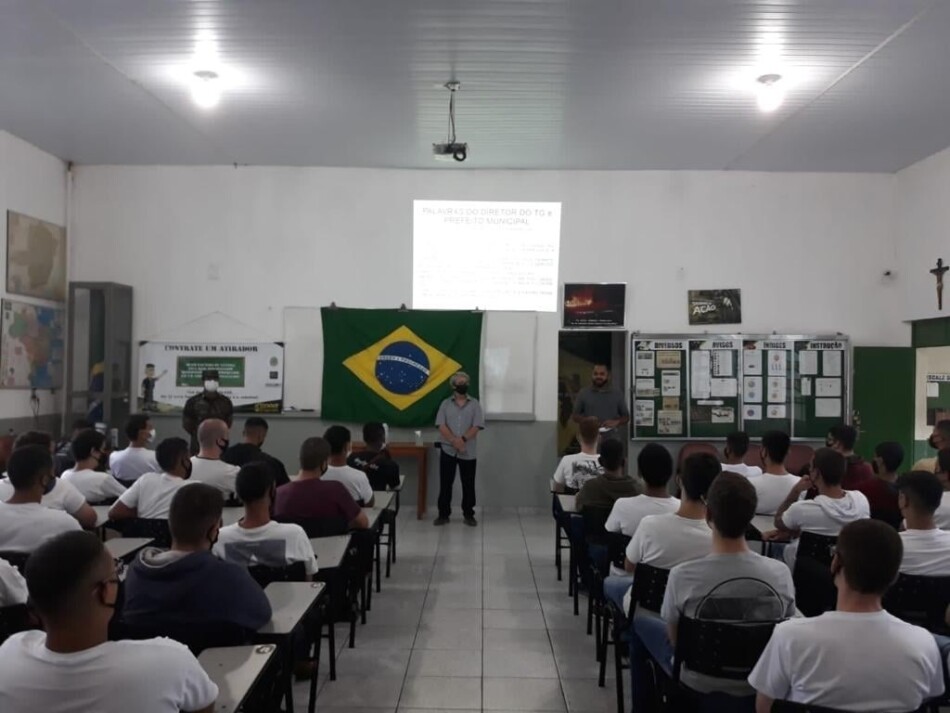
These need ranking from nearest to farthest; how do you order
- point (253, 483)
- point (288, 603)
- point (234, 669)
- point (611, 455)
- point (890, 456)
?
point (234, 669), point (288, 603), point (253, 483), point (611, 455), point (890, 456)

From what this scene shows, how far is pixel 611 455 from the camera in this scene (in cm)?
447

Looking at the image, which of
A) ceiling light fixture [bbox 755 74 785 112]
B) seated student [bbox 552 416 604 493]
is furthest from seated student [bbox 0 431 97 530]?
ceiling light fixture [bbox 755 74 785 112]

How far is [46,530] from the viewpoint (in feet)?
10.7

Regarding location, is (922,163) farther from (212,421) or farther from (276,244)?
(212,421)

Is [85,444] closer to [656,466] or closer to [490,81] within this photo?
[656,466]

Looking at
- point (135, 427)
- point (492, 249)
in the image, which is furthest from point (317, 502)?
point (492, 249)

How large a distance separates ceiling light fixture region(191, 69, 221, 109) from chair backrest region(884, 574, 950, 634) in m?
5.45

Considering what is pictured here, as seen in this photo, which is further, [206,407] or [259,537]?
[206,407]

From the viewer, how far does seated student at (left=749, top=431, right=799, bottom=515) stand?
466cm

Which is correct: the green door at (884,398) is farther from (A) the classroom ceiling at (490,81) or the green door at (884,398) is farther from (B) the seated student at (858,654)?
(B) the seated student at (858,654)

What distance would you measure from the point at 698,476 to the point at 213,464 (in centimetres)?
291

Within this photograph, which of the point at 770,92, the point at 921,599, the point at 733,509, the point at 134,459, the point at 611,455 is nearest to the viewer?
the point at 733,509

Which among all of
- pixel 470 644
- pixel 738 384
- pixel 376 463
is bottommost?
pixel 470 644

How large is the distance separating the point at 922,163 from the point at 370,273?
582cm
